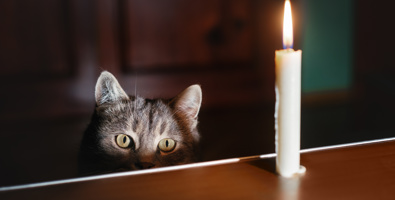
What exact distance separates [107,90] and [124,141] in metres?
0.11

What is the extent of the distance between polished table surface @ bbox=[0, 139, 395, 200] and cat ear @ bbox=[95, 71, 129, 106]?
133 millimetres

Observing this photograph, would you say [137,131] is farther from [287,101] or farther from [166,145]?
[287,101]

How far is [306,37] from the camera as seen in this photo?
2.35ft

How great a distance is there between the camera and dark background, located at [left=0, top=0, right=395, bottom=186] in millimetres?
596

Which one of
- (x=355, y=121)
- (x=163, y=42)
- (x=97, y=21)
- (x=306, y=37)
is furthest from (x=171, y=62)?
(x=355, y=121)

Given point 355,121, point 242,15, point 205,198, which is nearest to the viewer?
point 205,198

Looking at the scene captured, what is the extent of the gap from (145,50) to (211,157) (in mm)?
246

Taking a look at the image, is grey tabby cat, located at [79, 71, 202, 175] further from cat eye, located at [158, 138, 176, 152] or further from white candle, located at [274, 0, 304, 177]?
white candle, located at [274, 0, 304, 177]

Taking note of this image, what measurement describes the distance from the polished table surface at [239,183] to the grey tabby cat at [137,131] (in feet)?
0.17

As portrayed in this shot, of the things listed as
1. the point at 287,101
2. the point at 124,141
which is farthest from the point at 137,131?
the point at 287,101

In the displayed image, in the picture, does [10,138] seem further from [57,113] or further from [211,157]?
[211,157]

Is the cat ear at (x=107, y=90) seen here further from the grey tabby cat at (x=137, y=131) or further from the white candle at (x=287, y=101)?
the white candle at (x=287, y=101)

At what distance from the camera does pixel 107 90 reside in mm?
650

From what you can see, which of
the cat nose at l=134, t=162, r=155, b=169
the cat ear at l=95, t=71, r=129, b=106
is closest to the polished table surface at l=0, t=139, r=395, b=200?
the cat nose at l=134, t=162, r=155, b=169
